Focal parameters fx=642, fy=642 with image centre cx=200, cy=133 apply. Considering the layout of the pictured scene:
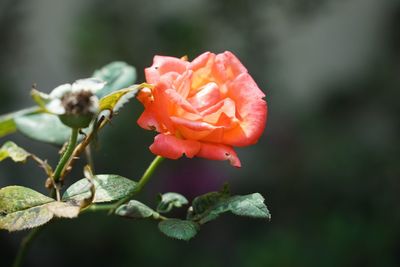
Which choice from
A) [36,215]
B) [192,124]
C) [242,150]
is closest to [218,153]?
[192,124]

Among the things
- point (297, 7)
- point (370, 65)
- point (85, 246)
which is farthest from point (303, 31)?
point (85, 246)

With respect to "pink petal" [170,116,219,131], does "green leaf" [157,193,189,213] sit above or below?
below

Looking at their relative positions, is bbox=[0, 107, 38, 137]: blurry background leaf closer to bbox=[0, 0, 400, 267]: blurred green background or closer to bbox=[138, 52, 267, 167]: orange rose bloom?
bbox=[138, 52, 267, 167]: orange rose bloom

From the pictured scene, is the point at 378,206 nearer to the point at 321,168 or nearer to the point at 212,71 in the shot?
the point at 321,168

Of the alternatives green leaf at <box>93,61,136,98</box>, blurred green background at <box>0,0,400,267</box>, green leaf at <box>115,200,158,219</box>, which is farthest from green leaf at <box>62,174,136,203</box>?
blurred green background at <box>0,0,400,267</box>

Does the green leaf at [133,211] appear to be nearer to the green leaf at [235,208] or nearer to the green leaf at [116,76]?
the green leaf at [235,208]

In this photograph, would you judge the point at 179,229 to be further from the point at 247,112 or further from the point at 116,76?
the point at 116,76

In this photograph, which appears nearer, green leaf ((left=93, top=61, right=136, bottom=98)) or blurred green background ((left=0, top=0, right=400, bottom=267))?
green leaf ((left=93, top=61, right=136, bottom=98))
